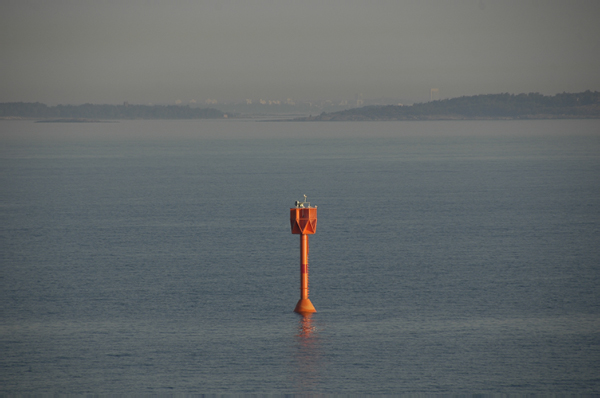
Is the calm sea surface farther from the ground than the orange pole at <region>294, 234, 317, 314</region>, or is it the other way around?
the orange pole at <region>294, 234, 317, 314</region>

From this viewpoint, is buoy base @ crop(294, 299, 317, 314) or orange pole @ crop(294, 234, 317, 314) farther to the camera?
buoy base @ crop(294, 299, 317, 314)

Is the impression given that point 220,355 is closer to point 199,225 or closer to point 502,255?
point 502,255

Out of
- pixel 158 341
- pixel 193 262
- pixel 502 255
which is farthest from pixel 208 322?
pixel 502 255

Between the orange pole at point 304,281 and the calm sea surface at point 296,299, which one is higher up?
the orange pole at point 304,281

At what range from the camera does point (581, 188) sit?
12006cm

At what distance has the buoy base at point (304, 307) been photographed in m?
40.7

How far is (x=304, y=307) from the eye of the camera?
40.8 metres

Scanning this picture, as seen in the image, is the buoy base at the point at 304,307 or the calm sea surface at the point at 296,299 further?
the buoy base at the point at 304,307

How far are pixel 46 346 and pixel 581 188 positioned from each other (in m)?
104

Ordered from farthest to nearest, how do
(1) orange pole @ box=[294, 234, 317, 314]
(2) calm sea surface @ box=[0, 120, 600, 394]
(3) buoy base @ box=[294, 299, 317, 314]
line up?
(3) buoy base @ box=[294, 299, 317, 314] < (1) orange pole @ box=[294, 234, 317, 314] < (2) calm sea surface @ box=[0, 120, 600, 394]

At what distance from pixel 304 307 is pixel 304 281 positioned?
10.5ft

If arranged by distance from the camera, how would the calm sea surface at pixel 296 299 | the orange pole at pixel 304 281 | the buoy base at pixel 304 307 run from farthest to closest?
1. the buoy base at pixel 304 307
2. the orange pole at pixel 304 281
3. the calm sea surface at pixel 296 299

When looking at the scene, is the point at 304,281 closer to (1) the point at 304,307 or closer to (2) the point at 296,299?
(1) the point at 304,307

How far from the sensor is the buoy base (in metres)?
40.7
